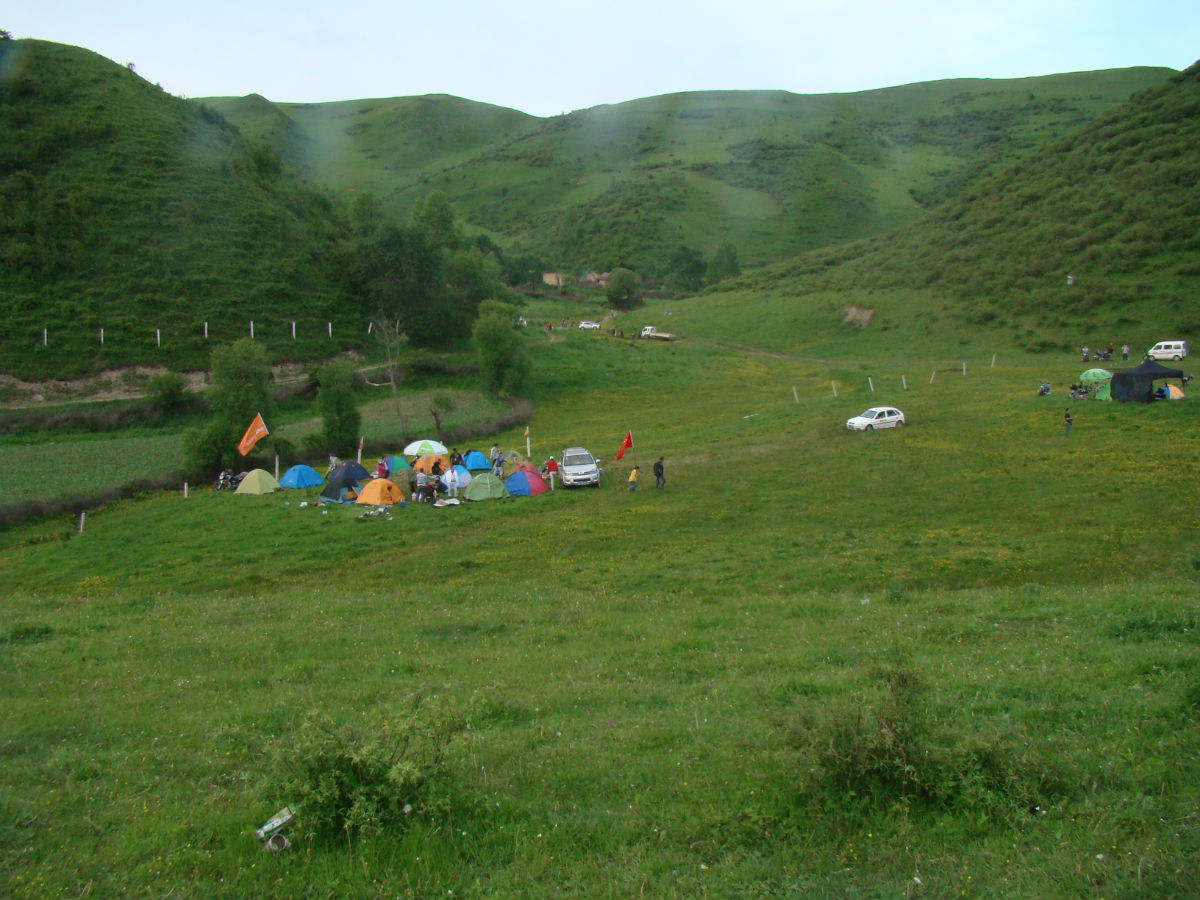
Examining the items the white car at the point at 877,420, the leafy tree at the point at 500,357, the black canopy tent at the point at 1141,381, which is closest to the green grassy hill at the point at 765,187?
the leafy tree at the point at 500,357

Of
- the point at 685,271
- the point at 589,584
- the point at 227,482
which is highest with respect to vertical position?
the point at 685,271

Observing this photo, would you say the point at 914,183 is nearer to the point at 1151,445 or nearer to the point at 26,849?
the point at 1151,445

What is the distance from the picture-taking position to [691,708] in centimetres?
909

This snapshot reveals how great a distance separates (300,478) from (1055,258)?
61.3 metres

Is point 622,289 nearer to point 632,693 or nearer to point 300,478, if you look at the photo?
point 300,478

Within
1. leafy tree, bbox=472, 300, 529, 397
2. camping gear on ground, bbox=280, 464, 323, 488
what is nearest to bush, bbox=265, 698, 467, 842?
camping gear on ground, bbox=280, 464, 323, 488

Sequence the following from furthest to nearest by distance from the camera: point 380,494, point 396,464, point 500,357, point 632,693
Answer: point 500,357
point 396,464
point 380,494
point 632,693

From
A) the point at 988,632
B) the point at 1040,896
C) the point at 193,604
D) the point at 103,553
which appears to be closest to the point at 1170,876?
the point at 1040,896

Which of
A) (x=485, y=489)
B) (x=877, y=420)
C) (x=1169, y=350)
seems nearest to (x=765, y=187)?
(x=1169, y=350)

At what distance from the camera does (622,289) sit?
107m

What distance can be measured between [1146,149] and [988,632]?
7858cm

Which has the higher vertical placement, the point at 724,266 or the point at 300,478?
the point at 724,266

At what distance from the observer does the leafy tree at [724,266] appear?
119188mm

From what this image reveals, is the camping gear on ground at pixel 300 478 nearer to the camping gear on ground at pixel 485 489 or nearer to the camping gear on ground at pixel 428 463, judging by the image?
the camping gear on ground at pixel 428 463
